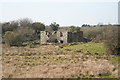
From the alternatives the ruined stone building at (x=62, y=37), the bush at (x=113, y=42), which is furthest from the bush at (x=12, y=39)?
the bush at (x=113, y=42)

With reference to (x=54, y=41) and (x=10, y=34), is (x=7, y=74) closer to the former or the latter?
(x=10, y=34)

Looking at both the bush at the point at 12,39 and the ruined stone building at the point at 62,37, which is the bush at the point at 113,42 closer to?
the ruined stone building at the point at 62,37

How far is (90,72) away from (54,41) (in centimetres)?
2948

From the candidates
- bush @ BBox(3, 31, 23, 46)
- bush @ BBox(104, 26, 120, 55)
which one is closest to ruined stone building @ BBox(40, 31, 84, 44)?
bush @ BBox(3, 31, 23, 46)

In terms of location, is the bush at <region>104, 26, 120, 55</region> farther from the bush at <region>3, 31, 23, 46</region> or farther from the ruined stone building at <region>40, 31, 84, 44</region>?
the bush at <region>3, 31, 23, 46</region>

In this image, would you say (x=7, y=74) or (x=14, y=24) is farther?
(x=14, y=24)

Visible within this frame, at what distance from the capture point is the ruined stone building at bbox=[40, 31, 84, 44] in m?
36.2

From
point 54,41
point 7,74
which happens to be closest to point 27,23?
point 54,41

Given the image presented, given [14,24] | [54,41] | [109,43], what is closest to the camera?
[109,43]

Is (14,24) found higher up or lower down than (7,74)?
higher up

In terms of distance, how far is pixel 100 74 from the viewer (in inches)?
391

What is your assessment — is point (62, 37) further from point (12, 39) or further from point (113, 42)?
point (113, 42)

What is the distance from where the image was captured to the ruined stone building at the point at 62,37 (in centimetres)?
3616

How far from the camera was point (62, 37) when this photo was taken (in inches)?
1483
